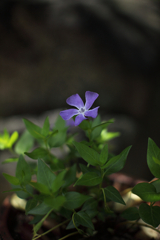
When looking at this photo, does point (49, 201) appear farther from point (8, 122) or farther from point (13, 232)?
point (8, 122)

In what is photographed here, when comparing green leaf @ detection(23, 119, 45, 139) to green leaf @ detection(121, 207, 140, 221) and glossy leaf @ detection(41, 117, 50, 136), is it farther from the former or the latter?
green leaf @ detection(121, 207, 140, 221)

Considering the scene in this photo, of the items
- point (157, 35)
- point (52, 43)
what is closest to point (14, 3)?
point (52, 43)

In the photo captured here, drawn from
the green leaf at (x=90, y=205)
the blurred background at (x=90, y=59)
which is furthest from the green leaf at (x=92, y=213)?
the blurred background at (x=90, y=59)

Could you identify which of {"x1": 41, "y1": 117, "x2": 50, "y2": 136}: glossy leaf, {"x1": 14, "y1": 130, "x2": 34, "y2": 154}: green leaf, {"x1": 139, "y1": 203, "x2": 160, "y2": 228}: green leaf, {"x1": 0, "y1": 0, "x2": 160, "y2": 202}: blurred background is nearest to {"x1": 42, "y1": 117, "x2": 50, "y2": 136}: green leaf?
{"x1": 41, "y1": 117, "x2": 50, "y2": 136}: glossy leaf

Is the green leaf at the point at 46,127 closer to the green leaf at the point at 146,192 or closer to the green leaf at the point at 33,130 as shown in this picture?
→ the green leaf at the point at 33,130

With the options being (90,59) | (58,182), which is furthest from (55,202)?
(90,59)

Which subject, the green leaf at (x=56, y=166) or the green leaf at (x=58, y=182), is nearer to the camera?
the green leaf at (x=58, y=182)

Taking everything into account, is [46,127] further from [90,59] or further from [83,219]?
[90,59]
